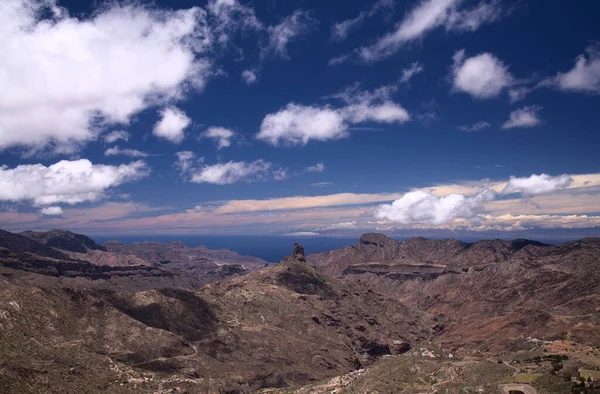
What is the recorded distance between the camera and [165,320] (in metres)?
163

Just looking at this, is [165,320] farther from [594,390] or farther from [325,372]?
[594,390]

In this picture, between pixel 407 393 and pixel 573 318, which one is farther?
pixel 573 318

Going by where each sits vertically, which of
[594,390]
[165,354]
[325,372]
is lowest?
[325,372]

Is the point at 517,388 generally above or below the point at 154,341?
above

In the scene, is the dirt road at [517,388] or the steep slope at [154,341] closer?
the dirt road at [517,388]

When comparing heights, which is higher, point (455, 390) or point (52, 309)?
point (52, 309)

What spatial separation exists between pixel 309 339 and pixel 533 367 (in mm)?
104447

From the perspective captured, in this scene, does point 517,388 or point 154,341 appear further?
point 154,341

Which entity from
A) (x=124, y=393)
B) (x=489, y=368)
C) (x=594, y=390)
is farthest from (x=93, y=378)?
(x=594, y=390)

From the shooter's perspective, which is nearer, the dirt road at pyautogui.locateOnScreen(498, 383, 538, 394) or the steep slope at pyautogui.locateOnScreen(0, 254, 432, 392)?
the dirt road at pyautogui.locateOnScreen(498, 383, 538, 394)

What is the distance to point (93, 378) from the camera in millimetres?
101062

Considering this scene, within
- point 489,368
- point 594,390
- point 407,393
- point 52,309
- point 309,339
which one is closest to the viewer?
point 594,390

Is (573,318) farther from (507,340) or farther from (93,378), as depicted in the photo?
(93,378)

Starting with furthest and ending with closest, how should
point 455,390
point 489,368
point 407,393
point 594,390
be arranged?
point 489,368 → point 407,393 → point 455,390 → point 594,390
